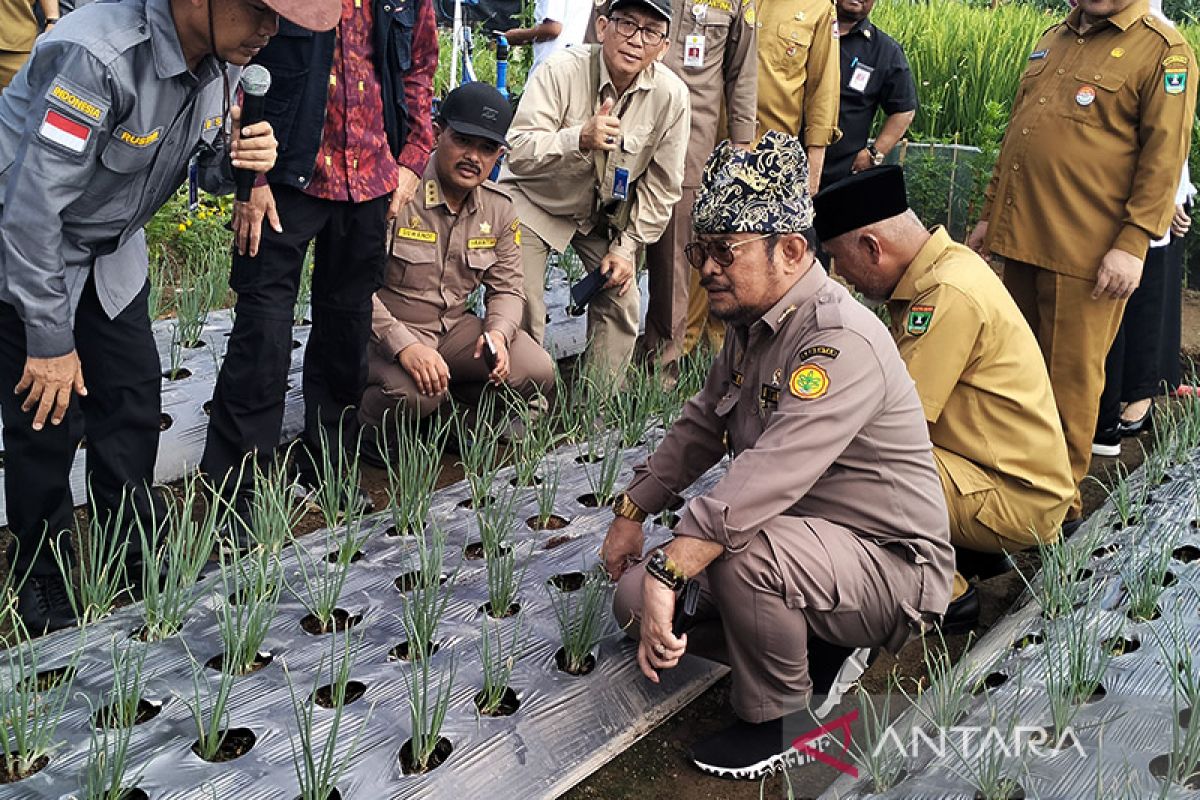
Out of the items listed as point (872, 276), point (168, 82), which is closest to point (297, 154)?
point (168, 82)

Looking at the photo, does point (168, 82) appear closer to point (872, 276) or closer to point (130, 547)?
point (130, 547)

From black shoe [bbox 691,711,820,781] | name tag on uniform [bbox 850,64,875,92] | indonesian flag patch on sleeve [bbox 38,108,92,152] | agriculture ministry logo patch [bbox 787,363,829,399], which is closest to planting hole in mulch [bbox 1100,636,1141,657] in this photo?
black shoe [bbox 691,711,820,781]

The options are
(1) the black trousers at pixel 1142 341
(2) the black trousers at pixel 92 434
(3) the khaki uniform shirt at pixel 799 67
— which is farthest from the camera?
(3) the khaki uniform shirt at pixel 799 67

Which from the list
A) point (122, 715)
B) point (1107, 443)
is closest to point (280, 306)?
point (122, 715)

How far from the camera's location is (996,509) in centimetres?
276

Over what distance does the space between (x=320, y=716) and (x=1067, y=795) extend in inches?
50.0

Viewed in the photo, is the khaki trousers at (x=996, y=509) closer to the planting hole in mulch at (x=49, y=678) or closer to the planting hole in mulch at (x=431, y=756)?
the planting hole in mulch at (x=431, y=756)

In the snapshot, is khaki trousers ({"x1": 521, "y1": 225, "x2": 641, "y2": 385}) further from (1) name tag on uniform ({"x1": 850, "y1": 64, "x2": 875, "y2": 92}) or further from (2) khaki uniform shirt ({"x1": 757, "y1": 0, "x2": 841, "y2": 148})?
(1) name tag on uniform ({"x1": 850, "y1": 64, "x2": 875, "y2": 92})

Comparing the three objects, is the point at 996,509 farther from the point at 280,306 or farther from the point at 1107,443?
the point at 280,306

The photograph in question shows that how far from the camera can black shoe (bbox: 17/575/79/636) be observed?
2377 mm

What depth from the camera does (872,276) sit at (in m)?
2.78

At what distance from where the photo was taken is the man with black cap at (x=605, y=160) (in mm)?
3584

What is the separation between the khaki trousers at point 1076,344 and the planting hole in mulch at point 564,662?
5.79ft

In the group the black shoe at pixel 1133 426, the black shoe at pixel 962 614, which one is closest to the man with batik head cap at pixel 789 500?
the black shoe at pixel 962 614
